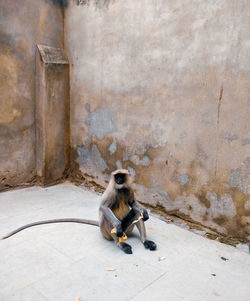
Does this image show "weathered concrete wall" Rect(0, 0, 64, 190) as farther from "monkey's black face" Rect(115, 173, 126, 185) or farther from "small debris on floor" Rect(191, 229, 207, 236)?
"small debris on floor" Rect(191, 229, 207, 236)

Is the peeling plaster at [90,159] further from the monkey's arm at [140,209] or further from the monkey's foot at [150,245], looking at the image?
the monkey's foot at [150,245]

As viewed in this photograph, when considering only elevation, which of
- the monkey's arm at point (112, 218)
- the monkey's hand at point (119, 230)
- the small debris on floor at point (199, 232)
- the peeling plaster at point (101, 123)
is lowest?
the small debris on floor at point (199, 232)

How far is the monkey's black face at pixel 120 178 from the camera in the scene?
3499 mm

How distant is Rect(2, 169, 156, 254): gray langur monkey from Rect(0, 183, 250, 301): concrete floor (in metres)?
0.12

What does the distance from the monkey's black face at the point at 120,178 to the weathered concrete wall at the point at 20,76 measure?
313 centimetres

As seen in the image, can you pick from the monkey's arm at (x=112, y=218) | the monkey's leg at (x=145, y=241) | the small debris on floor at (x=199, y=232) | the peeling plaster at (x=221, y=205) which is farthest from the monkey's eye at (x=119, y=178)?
the small debris on floor at (x=199, y=232)

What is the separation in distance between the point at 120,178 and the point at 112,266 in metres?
1.00

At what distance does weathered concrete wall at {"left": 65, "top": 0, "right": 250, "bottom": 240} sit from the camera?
3.79m

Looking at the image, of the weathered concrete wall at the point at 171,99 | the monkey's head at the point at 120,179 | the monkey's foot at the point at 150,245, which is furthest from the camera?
the weathered concrete wall at the point at 171,99

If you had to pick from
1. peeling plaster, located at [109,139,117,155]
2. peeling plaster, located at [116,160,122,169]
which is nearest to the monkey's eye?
peeling plaster, located at [116,160,122,169]

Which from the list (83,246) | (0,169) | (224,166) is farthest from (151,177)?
(0,169)

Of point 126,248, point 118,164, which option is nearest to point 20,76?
point 118,164

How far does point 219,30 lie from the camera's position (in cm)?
385

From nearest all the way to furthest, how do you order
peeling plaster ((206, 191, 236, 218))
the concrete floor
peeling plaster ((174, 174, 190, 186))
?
the concrete floor, peeling plaster ((206, 191, 236, 218)), peeling plaster ((174, 174, 190, 186))
